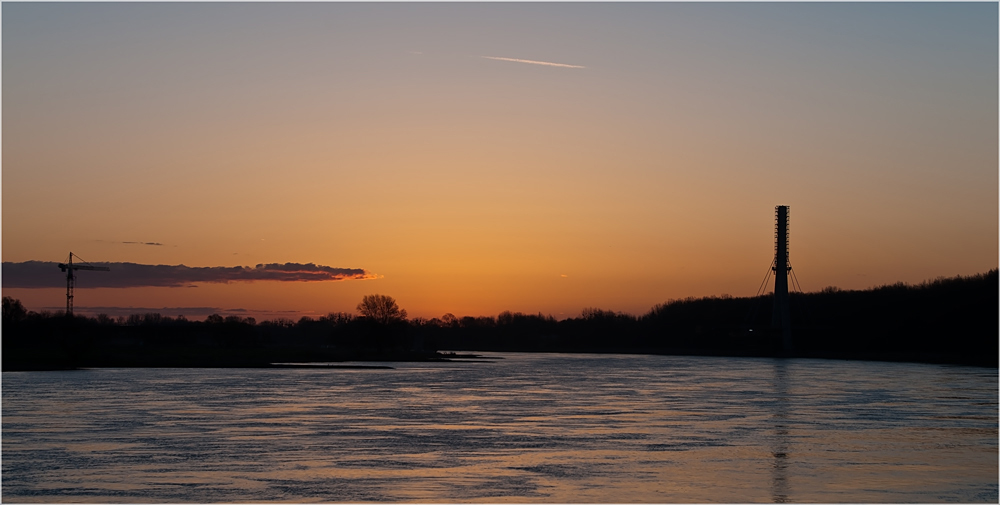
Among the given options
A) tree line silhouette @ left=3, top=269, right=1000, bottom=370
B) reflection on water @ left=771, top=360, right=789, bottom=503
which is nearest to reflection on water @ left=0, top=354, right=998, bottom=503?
reflection on water @ left=771, top=360, right=789, bottom=503

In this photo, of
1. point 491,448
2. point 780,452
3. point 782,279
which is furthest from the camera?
point 782,279

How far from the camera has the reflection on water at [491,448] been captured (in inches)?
845

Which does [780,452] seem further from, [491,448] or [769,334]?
[769,334]

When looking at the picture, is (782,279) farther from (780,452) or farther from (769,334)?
(780,452)

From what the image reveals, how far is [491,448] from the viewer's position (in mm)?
28766

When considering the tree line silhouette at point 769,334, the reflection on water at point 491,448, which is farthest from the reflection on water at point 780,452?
the tree line silhouette at point 769,334

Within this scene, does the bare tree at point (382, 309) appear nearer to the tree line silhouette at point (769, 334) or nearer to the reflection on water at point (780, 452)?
the tree line silhouette at point (769, 334)

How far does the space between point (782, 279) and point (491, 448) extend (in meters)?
129

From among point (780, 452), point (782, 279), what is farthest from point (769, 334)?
point (780, 452)

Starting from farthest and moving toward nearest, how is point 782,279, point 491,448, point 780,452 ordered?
point 782,279 < point 491,448 < point 780,452

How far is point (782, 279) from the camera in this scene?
15100 cm

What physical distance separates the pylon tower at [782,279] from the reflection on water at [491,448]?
97809 millimetres

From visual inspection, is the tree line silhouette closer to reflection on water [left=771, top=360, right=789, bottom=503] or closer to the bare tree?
the bare tree

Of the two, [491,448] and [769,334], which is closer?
[491,448]
